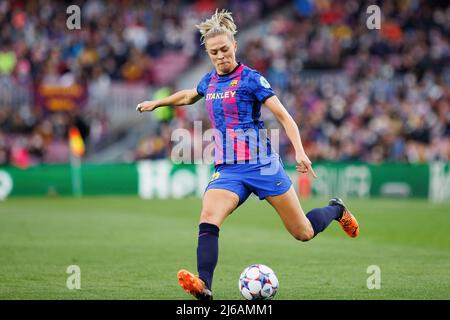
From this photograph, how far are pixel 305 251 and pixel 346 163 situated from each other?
13570 millimetres

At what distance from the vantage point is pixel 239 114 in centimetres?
827

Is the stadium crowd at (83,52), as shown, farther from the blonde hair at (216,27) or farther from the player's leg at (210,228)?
the player's leg at (210,228)

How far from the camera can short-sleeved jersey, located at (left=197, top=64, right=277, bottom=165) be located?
8.23 metres

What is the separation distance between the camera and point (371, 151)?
2667 cm

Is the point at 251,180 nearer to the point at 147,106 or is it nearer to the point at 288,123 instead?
the point at 288,123

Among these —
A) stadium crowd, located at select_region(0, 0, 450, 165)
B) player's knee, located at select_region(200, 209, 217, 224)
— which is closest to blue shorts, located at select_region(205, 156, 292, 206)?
player's knee, located at select_region(200, 209, 217, 224)

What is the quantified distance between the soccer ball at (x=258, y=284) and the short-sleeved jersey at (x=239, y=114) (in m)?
1.02

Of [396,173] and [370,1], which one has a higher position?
[370,1]

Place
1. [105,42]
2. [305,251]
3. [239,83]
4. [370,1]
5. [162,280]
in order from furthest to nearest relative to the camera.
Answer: [370,1] < [105,42] < [305,251] < [162,280] < [239,83]

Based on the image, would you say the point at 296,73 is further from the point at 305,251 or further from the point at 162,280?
the point at 162,280

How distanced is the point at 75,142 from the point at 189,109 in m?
3.81

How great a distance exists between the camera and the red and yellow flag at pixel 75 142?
2591 centimetres

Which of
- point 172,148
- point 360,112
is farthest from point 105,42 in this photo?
point 360,112

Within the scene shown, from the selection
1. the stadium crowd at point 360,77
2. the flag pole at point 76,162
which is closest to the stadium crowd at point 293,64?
the stadium crowd at point 360,77
